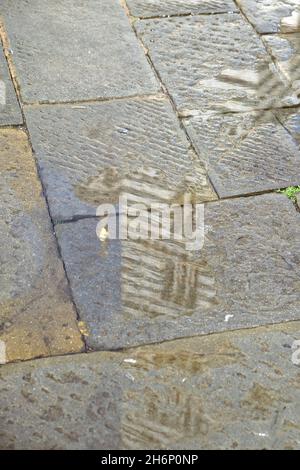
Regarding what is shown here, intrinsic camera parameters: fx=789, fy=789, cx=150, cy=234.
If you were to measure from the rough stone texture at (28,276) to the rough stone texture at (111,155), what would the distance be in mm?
87

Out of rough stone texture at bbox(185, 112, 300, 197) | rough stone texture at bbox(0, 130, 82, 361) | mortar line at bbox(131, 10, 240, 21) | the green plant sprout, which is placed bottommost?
rough stone texture at bbox(0, 130, 82, 361)

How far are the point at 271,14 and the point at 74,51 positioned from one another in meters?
1.15

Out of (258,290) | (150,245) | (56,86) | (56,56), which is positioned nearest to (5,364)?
(150,245)

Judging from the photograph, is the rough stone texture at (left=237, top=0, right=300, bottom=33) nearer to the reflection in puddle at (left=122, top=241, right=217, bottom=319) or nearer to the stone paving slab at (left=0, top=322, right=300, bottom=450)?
the reflection in puddle at (left=122, top=241, right=217, bottom=319)

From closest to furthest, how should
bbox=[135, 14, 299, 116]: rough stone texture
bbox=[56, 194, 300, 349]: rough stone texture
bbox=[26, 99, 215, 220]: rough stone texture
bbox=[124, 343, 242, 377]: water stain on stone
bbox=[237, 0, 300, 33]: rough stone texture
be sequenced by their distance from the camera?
bbox=[124, 343, 242, 377]: water stain on stone, bbox=[56, 194, 300, 349]: rough stone texture, bbox=[26, 99, 215, 220]: rough stone texture, bbox=[135, 14, 299, 116]: rough stone texture, bbox=[237, 0, 300, 33]: rough stone texture

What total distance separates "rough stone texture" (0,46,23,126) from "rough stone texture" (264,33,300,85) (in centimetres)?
134

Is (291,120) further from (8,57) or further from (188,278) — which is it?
(8,57)

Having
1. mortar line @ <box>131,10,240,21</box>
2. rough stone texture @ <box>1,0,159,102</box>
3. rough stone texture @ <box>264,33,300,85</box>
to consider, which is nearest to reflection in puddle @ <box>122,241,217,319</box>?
rough stone texture @ <box>1,0,159,102</box>

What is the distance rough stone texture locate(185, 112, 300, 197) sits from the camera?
3.32 metres

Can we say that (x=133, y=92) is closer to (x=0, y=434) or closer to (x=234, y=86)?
(x=234, y=86)

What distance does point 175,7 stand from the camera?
4.38 m

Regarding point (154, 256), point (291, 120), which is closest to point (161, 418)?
point (154, 256)

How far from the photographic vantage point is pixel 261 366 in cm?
262

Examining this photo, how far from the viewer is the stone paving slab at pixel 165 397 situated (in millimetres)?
2387
